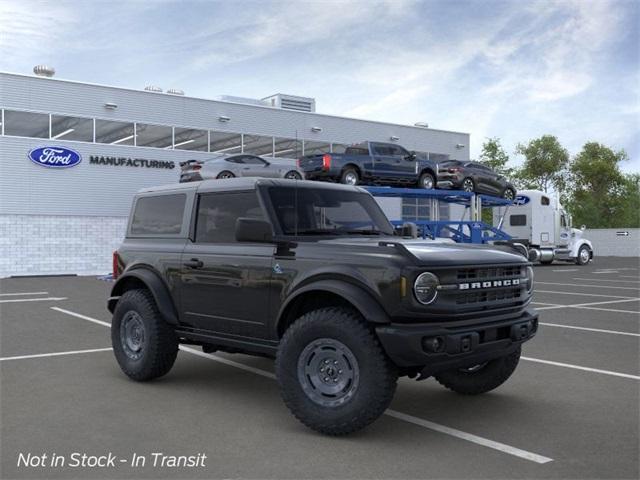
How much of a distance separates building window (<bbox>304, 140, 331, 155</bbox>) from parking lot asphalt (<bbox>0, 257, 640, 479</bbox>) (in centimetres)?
2535

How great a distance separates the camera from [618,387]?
6297 mm

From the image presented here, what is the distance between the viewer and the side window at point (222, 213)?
19.2 feet

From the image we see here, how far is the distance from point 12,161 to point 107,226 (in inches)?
177

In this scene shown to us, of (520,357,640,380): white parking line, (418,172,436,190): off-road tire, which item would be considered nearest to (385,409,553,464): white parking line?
(520,357,640,380): white parking line

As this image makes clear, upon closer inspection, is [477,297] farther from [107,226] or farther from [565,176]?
[565,176]

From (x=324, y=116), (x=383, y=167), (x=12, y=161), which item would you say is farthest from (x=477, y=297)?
(x=324, y=116)

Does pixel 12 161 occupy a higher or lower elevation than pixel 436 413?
higher

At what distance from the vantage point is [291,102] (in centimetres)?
3409

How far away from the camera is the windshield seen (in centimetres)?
570

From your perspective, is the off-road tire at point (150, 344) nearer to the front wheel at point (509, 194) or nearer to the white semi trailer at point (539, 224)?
the front wheel at point (509, 194)

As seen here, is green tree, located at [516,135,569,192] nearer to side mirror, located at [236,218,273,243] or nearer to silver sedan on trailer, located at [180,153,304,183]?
silver sedan on trailer, located at [180,153,304,183]

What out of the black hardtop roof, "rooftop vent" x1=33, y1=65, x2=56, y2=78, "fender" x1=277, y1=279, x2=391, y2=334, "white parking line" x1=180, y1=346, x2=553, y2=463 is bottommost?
"white parking line" x1=180, y1=346, x2=553, y2=463

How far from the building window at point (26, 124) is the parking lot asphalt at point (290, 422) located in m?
19.4

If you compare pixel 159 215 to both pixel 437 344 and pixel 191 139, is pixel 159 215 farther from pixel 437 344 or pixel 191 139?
pixel 191 139
